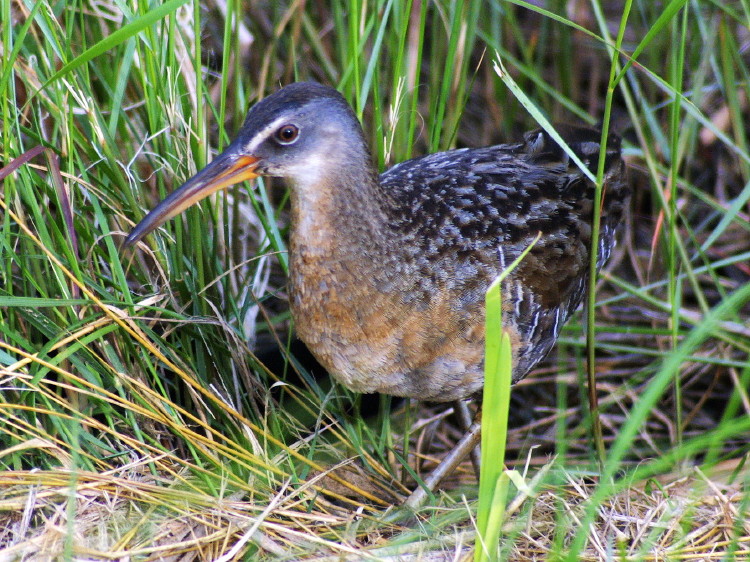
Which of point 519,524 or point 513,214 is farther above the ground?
point 513,214

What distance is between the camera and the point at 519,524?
6.49 feet

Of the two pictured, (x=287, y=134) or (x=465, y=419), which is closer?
(x=287, y=134)

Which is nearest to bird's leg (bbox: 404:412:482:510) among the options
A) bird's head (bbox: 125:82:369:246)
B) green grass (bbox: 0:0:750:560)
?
green grass (bbox: 0:0:750:560)

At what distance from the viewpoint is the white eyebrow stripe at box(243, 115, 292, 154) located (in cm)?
197

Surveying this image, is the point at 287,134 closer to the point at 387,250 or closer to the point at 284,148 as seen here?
the point at 284,148

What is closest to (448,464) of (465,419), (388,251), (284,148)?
(465,419)

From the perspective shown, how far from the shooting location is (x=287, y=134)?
199cm

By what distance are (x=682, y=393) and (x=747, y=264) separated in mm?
566

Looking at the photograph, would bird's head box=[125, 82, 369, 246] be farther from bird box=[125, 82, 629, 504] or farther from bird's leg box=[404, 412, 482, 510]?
bird's leg box=[404, 412, 482, 510]

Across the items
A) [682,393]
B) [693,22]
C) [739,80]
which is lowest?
[682,393]

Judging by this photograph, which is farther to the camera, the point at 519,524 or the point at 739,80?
Result: the point at 739,80

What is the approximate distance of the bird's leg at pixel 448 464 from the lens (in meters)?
2.29

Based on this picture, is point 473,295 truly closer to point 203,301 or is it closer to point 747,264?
point 203,301

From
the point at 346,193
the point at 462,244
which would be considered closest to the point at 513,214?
the point at 462,244
